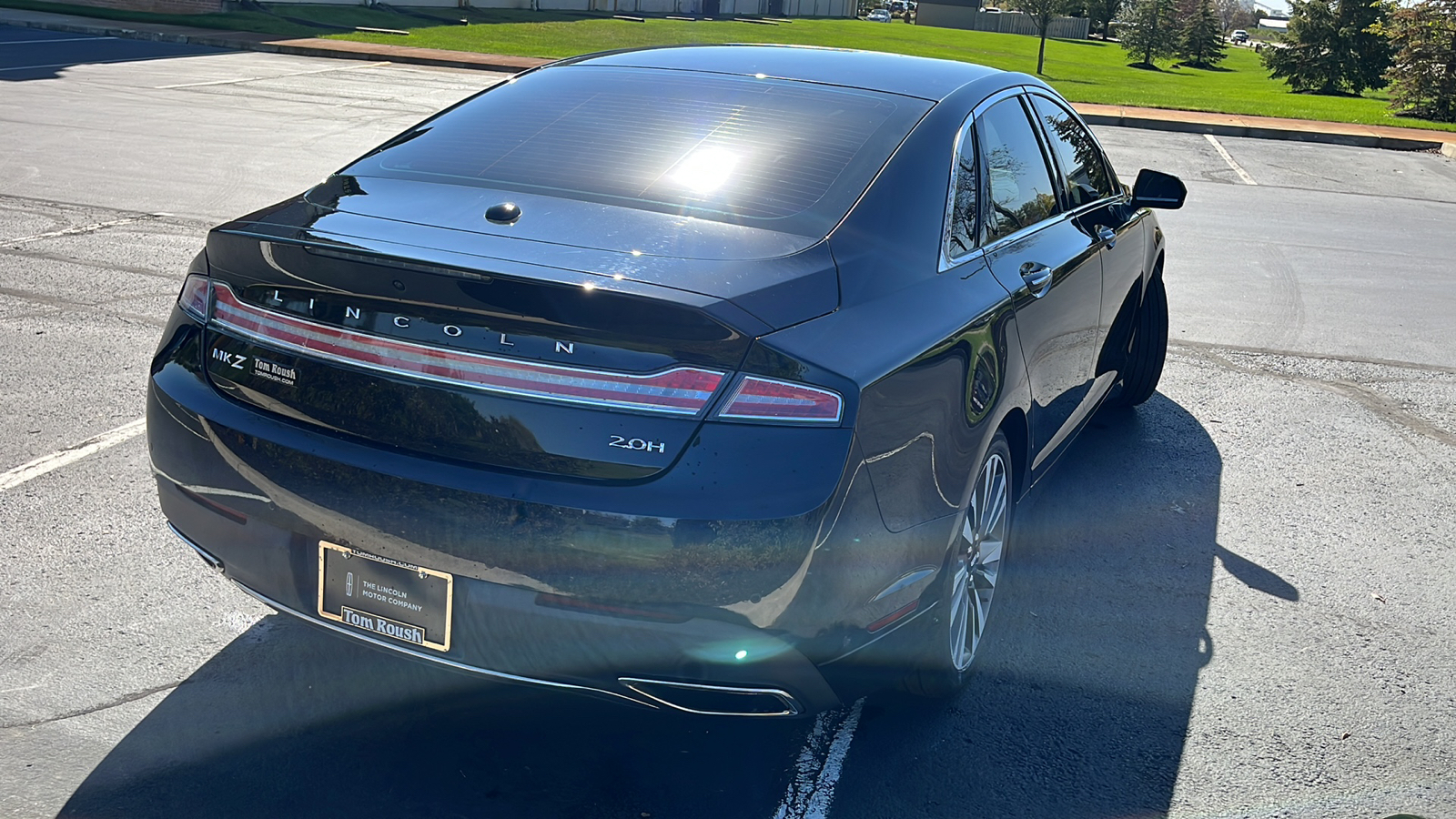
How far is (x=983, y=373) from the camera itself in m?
3.35

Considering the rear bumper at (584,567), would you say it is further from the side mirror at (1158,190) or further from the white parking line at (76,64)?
the white parking line at (76,64)

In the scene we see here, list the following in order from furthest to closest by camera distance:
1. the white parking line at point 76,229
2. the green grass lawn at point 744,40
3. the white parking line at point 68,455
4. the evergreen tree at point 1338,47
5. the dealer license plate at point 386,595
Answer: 1. the evergreen tree at point 1338,47
2. the green grass lawn at point 744,40
3. the white parking line at point 76,229
4. the white parking line at point 68,455
5. the dealer license plate at point 386,595

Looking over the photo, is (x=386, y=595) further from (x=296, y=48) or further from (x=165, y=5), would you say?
(x=165, y=5)

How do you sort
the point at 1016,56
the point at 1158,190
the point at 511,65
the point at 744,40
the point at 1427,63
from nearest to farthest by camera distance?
the point at 1158,190 < the point at 511,65 < the point at 744,40 < the point at 1427,63 < the point at 1016,56

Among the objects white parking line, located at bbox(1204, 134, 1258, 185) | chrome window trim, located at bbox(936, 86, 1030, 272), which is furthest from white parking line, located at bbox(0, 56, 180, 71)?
chrome window trim, located at bbox(936, 86, 1030, 272)

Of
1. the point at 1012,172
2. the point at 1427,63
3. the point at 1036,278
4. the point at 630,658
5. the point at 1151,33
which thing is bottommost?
the point at 630,658

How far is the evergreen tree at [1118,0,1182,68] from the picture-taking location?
57562 millimetres

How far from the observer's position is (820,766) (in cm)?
319

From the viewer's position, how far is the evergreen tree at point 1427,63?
25016mm

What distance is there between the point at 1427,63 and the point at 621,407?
2771 cm

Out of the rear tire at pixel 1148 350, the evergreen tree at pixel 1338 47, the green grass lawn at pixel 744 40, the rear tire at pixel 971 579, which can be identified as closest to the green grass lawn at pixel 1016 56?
the green grass lawn at pixel 744 40

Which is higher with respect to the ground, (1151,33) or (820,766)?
(1151,33)

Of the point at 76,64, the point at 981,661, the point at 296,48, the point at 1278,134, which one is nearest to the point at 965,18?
the point at 296,48

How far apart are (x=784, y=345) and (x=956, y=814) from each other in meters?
1.24
